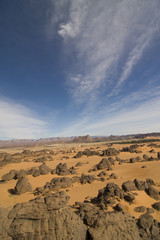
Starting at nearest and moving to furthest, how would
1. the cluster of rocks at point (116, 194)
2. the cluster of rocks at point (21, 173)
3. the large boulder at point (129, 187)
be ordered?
the cluster of rocks at point (116, 194), the large boulder at point (129, 187), the cluster of rocks at point (21, 173)

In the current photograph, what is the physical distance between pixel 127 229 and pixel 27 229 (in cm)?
372

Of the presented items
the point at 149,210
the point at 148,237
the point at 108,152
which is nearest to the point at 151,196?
the point at 149,210

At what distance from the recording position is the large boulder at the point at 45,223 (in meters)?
4.43

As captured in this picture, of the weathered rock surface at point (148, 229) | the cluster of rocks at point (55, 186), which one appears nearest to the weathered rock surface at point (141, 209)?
the weathered rock surface at point (148, 229)

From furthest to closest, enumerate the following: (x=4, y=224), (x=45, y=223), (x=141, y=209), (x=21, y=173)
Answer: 1. (x=21, y=173)
2. (x=141, y=209)
3. (x=45, y=223)
4. (x=4, y=224)

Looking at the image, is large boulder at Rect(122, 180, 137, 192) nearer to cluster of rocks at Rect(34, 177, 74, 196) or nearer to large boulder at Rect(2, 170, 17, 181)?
cluster of rocks at Rect(34, 177, 74, 196)

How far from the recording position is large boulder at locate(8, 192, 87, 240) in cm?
443

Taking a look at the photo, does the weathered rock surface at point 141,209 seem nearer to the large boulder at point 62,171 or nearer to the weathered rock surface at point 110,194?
the weathered rock surface at point 110,194

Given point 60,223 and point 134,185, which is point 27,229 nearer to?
point 60,223

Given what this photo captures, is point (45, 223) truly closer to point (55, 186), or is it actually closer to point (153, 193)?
point (153, 193)

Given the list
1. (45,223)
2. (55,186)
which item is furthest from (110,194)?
(55,186)

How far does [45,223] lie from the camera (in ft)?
15.3

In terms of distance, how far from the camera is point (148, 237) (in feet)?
15.6

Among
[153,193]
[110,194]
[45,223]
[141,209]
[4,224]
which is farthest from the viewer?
[153,193]
